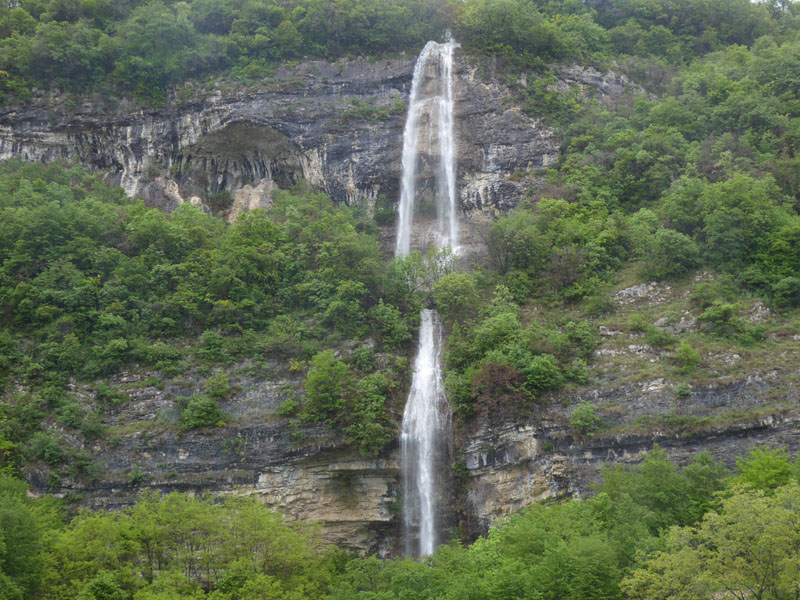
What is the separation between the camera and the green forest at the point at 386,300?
23656mm

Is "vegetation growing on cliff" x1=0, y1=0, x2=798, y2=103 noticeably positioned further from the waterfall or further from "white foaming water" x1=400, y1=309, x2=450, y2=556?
"white foaming water" x1=400, y1=309, x2=450, y2=556

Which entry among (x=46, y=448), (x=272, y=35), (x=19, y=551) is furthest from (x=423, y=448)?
(x=272, y=35)

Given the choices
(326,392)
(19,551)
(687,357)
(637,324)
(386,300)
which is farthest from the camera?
(386,300)

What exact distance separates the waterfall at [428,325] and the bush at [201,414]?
28.0 feet

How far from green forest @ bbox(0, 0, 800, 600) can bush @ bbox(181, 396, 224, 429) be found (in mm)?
132

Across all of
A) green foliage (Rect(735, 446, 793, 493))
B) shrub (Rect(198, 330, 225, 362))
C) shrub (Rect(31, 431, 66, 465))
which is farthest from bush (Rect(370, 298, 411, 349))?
green foliage (Rect(735, 446, 793, 493))

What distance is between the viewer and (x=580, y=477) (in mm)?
30828

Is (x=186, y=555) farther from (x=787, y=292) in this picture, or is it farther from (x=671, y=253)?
(x=787, y=292)

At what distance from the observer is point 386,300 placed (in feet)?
130

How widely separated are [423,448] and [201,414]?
10.1m

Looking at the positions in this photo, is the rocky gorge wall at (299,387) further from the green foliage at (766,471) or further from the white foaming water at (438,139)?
the green foliage at (766,471)

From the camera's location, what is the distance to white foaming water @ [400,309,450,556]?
33.2 m

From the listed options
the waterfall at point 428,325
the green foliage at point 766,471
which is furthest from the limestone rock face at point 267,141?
the green foliage at point 766,471

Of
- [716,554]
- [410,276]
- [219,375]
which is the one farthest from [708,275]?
[219,375]
